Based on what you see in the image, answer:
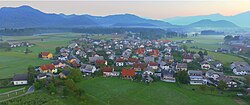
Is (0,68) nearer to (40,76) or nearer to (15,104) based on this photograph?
(40,76)

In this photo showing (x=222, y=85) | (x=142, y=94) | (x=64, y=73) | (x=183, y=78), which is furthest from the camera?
(x=64, y=73)

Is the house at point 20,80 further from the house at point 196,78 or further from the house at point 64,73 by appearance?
the house at point 196,78

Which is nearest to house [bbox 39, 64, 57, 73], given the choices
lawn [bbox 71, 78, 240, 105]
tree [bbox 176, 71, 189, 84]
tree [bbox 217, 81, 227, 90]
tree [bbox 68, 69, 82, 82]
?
lawn [bbox 71, 78, 240, 105]

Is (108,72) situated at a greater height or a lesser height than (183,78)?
greater

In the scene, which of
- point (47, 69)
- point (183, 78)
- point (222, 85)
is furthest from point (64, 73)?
point (222, 85)

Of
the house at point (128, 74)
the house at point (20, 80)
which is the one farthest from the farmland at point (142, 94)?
the house at point (20, 80)

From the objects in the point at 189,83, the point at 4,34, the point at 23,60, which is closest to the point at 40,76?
the point at 23,60

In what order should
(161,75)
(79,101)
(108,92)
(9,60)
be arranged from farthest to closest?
(9,60), (161,75), (108,92), (79,101)

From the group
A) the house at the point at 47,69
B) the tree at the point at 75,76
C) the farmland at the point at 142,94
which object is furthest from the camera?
the house at the point at 47,69

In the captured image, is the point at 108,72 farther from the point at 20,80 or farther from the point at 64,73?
the point at 20,80
